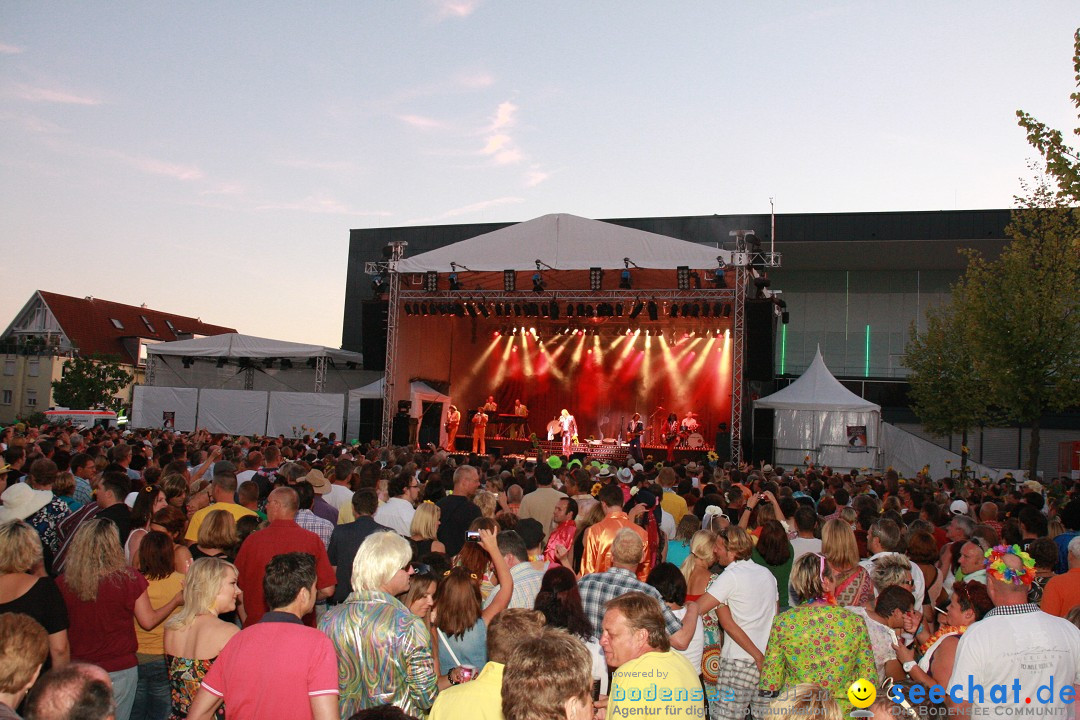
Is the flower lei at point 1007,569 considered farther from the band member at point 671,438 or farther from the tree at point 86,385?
the tree at point 86,385

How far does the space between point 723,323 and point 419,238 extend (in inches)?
584

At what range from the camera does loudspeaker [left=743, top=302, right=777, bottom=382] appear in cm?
1720

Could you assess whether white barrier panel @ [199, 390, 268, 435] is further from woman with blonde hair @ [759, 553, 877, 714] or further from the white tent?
woman with blonde hair @ [759, 553, 877, 714]

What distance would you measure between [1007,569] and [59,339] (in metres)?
46.4

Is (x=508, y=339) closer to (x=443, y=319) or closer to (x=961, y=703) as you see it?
(x=443, y=319)

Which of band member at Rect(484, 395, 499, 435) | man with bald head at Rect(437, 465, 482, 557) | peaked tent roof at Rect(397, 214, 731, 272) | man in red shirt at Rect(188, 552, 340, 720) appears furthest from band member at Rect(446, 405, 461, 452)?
man in red shirt at Rect(188, 552, 340, 720)

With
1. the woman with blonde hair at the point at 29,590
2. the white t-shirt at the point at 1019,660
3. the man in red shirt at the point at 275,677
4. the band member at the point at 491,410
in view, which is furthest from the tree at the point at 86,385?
the white t-shirt at the point at 1019,660

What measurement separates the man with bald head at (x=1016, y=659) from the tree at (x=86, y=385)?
133ft

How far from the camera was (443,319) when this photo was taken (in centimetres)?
2333

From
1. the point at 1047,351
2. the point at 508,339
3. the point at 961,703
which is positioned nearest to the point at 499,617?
the point at 961,703

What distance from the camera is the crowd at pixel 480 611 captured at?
262cm

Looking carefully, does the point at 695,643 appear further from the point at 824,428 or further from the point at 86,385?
the point at 86,385

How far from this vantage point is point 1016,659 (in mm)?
3188

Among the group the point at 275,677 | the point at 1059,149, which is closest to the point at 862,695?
the point at 275,677
